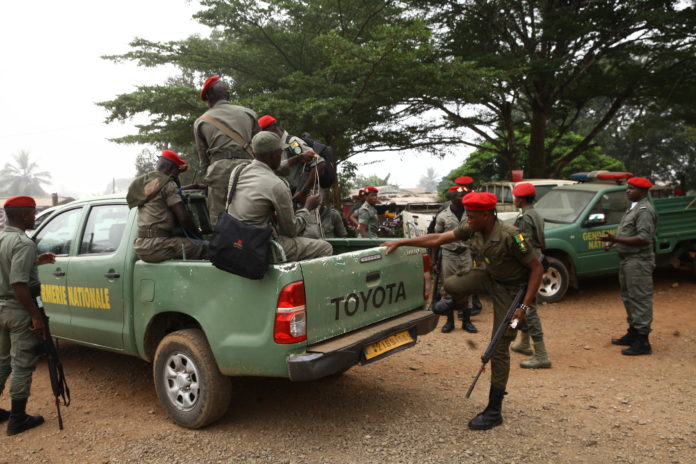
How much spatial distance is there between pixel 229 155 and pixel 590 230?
572 cm

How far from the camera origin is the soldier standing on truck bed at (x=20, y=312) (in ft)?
12.2

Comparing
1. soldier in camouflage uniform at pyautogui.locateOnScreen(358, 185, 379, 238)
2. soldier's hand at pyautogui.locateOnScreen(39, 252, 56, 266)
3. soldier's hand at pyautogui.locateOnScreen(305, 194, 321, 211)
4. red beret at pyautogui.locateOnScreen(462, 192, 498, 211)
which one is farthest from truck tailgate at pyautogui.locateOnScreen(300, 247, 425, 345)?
soldier in camouflage uniform at pyautogui.locateOnScreen(358, 185, 379, 238)

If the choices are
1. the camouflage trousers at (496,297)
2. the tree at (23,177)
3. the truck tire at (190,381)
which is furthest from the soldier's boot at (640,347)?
the tree at (23,177)

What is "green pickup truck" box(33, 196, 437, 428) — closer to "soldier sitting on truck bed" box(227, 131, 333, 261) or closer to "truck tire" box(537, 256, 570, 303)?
"soldier sitting on truck bed" box(227, 131, 333, 261)

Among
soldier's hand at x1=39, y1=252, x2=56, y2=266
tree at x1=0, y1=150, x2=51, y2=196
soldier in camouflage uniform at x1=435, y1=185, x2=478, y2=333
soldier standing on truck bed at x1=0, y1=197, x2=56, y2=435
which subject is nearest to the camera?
soldier standing on truck bed at x1=0, y1=197, x2=56, y2=435

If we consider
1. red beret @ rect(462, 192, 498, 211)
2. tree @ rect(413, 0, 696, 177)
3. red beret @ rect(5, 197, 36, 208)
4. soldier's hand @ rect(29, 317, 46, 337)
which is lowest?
soldier's hand @ rect(29, 317, 46, 337)

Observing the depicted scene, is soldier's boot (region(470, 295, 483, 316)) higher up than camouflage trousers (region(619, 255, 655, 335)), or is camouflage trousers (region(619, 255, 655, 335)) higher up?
camouflage trousers (region(619, 255, 655, 335))

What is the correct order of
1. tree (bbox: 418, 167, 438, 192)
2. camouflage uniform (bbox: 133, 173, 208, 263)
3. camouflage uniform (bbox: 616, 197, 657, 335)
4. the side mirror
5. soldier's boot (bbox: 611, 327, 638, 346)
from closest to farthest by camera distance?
camouflage uniform (bbox: 133, 173, 208, 263) → camouflage uniform (bbox: 616, 197, 657, 335) → soldier's boot (bbox: 611, 327, 638, 346) → the side mirror → tree (bbox: 418, 167, 438, 192)

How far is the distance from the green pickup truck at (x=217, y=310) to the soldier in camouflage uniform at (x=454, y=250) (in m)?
2.04

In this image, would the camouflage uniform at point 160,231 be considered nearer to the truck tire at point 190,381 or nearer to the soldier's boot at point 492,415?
the truck tire at point 190,381

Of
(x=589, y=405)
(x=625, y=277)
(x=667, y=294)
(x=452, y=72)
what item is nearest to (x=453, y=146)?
(x=452, y=72)

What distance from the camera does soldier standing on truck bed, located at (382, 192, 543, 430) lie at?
361 cm

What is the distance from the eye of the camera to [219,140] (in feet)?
14.2

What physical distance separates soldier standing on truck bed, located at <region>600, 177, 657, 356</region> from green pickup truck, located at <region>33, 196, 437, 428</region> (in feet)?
8.77
